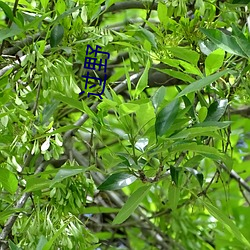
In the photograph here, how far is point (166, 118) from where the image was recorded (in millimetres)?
829

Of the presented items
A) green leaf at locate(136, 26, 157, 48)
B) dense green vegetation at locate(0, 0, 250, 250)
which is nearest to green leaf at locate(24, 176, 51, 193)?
dense green vegetation at locate(0, 0, 250, 250)

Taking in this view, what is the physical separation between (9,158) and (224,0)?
437mm

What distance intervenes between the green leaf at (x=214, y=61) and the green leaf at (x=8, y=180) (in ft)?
0.94

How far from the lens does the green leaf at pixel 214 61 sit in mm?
910

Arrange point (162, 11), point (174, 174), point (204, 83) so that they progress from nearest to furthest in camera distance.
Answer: point (204, 83)
point (174, 174)
point (162, 11)

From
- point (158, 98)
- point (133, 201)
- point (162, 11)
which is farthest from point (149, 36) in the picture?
point (133, 201)

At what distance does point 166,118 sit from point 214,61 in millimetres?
133

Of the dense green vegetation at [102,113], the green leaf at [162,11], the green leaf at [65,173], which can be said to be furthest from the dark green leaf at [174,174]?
the green leaf at [162,11]

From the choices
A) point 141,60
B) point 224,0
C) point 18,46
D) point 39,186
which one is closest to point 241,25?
point 224,0

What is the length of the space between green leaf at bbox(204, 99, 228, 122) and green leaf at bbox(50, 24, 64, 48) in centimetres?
22

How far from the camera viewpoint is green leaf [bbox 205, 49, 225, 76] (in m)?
0.91

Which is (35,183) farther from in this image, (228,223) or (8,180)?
(228,223)

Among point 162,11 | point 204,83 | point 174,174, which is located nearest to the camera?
point 204,83

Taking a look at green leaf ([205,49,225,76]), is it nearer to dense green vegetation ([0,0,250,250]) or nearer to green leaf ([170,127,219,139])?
dense green vegetation ([0,0,250,250])
